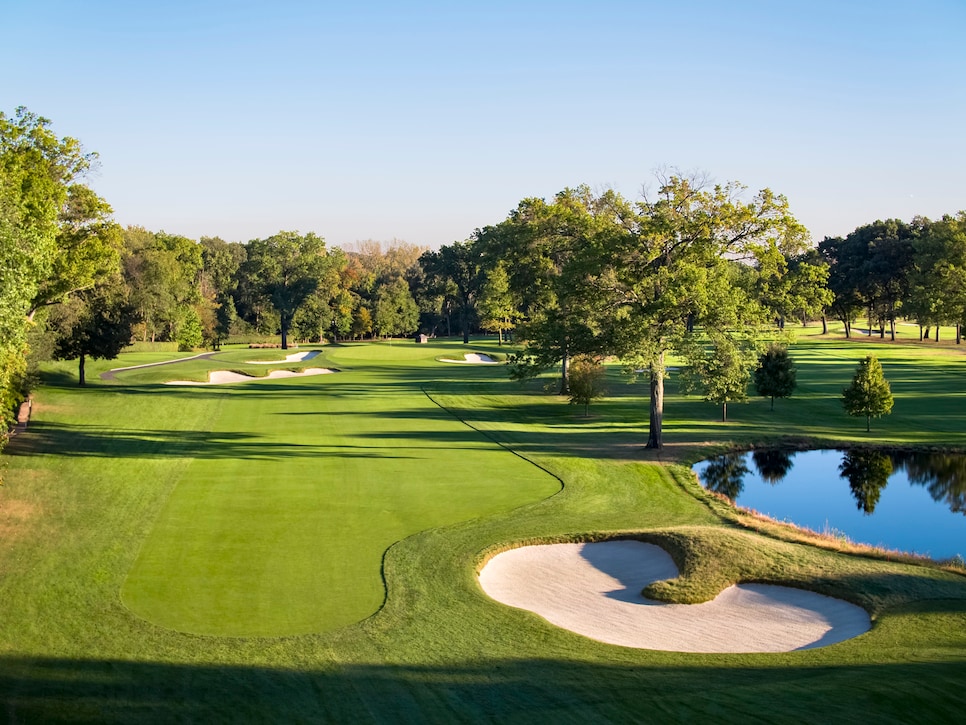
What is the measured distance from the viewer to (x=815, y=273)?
1143 inches

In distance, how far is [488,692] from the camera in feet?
37.8

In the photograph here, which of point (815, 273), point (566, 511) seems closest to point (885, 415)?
point (815, 273)

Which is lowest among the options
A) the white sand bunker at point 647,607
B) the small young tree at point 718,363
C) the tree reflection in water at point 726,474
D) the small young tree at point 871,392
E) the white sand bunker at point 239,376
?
the white sand bunker at point 647,607

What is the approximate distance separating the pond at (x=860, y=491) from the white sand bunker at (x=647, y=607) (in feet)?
22.0

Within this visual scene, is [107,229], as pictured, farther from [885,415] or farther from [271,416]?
[885,415]

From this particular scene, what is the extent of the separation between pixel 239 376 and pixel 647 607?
153 ft

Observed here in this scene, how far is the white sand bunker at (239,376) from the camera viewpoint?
53.8 metres

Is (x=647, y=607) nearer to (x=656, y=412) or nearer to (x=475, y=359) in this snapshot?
(x=656, y=412)

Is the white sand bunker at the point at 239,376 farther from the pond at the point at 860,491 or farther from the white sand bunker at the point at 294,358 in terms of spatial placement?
the pond at the point at 860,491

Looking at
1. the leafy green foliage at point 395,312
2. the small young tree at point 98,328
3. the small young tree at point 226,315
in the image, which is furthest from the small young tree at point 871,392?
the small young tree at point 226,315

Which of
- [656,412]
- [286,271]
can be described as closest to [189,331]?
[286,271]

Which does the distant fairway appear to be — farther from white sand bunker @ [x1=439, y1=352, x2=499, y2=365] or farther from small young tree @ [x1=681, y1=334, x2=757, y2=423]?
white sand bunker @ [x1=439, y1=352, x2=499, y2=365]

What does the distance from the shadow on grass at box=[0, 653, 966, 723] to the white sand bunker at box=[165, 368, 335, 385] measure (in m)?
42.8

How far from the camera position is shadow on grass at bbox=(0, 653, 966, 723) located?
35.1ft
